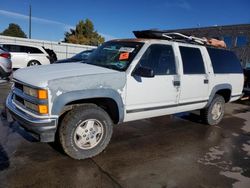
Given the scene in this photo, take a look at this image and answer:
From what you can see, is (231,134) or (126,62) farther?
(231,134)

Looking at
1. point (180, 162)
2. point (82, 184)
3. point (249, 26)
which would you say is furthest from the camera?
point (249, 26)

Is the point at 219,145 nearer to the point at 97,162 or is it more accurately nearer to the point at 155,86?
the point at 155,86

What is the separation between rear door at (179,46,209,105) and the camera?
Answer: 5305 mm

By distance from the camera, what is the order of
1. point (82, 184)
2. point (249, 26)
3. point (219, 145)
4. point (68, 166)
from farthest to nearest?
1. point (249, 26)
2. point (219, 145)
3. point (68, 166)
4. point (82, 184)

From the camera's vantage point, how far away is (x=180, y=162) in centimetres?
419

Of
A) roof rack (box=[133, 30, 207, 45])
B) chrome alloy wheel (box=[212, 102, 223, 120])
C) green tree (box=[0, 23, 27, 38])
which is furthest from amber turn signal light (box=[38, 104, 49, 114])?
green tree (box=[0, 23, 27, 38])

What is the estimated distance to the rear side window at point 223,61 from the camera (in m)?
6.16

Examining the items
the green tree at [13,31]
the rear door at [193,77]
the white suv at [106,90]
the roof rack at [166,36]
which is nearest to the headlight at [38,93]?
the white suv at [106,90]

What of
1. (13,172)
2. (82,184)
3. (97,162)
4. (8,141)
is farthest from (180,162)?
(8,141)

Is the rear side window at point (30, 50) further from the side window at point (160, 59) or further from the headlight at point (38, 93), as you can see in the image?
the headlight at point (38, 93)

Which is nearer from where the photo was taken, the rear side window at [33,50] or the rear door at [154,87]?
the rear door at [154,87]

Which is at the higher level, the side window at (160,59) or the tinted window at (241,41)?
the tinted window at (241,41)

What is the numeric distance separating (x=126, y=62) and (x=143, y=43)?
552 mm

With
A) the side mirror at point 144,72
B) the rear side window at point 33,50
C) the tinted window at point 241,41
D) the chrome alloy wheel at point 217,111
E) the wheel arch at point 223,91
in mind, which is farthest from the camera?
the tinted window at point 241,41
